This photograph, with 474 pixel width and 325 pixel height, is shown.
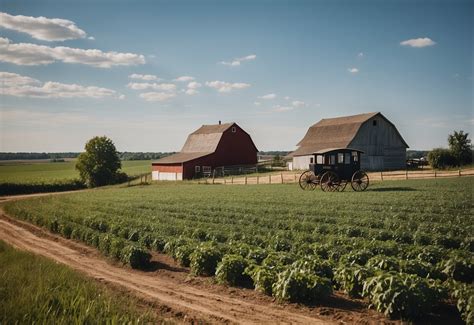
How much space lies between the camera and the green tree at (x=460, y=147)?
162 feet

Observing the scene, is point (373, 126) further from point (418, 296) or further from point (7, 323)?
point (7, 323)

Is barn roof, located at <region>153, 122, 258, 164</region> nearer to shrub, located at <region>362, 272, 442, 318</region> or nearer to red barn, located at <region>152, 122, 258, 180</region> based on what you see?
red barn, located at <region>152, 122, 258, 180</region>

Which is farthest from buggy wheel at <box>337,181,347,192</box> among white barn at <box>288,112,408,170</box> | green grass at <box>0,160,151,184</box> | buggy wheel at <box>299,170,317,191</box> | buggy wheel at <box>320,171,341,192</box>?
green grass at <box>0,160,151,184</box>

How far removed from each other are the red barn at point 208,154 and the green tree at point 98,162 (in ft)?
19.9

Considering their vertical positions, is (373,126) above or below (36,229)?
above

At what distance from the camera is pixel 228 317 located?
8.38m

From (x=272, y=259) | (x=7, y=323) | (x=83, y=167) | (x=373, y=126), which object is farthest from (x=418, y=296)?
(x=83, y=167)

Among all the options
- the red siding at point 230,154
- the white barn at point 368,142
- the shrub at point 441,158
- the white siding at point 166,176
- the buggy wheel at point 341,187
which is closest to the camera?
the buggy wheel at point 341,187

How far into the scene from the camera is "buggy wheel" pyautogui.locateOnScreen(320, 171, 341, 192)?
93.0 ft

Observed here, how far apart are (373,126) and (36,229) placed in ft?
141

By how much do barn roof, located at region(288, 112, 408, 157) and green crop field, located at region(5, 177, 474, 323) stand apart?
83.7 feet

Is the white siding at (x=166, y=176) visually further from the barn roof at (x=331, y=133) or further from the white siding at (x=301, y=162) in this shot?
the barn roof at (x=331, y=133)

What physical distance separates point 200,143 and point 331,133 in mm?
19755

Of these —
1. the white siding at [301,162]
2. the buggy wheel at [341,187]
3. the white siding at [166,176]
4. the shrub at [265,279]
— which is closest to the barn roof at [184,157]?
the white siding at [166,176]
